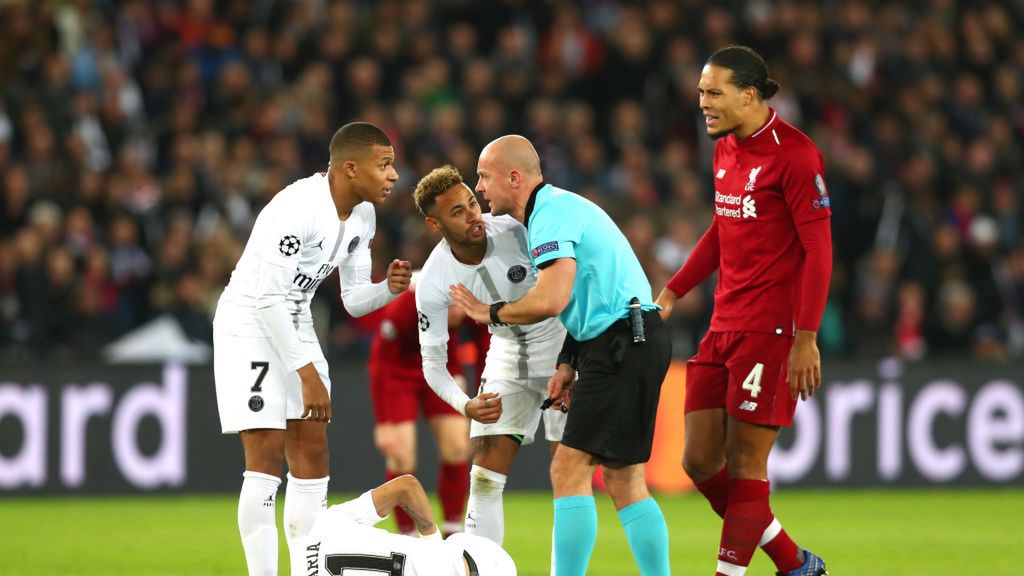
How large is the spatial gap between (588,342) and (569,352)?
7.8 inches

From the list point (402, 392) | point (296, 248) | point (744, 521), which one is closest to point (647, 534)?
point (744, 521)

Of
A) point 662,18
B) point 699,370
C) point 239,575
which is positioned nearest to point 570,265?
point 699,370

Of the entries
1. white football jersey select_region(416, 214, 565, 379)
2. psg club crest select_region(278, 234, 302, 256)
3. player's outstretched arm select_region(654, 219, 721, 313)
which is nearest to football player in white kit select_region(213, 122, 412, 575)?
psg club crest select_region(278, 234, 302, 256)

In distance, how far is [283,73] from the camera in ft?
55.0

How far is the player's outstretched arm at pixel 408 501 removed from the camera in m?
6.54

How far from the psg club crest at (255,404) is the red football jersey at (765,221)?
226 cm

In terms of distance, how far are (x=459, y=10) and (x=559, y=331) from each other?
10912mm

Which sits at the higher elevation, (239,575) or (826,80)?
(826,80)

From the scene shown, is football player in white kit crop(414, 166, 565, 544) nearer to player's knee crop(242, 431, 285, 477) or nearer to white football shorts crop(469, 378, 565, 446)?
white football shorts crop(469, 378, 565, 446)

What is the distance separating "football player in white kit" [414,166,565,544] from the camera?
7.35m

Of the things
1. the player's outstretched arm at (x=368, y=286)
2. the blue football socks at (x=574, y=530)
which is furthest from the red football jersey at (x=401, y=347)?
the blue football socks at (x=574, y=530)

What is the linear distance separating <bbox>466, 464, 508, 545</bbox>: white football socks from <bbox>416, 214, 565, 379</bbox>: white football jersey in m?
0.53

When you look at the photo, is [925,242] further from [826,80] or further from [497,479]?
[497,479]

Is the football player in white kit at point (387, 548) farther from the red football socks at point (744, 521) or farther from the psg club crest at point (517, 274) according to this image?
the psg club crest at point (517, 274)
